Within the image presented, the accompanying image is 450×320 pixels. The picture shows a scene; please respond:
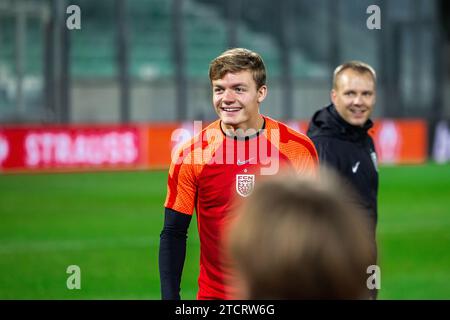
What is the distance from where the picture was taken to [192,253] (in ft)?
50.2

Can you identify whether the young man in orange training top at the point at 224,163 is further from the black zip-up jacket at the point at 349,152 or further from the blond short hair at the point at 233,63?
the black zip-up jacket at the point at 349,152

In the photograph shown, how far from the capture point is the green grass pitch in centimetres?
1185

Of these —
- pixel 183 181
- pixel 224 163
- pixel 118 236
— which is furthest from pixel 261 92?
pixel 118 236

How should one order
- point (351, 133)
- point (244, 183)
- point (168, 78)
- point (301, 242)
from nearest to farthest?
point (301, 242)
point (244, 183)
point (351, 133)
point (168, 78)

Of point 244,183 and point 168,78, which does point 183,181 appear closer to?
point 244,183

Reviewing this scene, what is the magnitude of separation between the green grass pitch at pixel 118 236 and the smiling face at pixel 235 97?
5802 mm

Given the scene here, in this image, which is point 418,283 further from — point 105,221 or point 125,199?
point 125,199

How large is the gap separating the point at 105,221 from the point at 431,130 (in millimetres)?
15958

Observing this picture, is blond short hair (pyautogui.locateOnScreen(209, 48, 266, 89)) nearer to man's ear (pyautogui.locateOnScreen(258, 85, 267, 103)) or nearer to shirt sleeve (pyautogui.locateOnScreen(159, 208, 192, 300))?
man's ear (pyautogui.locateOnScreen(258, 85, 267, 103))

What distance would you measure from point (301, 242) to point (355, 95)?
205 inches

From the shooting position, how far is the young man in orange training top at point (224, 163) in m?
5.46

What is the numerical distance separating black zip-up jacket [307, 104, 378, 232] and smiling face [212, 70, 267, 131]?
1769 mm

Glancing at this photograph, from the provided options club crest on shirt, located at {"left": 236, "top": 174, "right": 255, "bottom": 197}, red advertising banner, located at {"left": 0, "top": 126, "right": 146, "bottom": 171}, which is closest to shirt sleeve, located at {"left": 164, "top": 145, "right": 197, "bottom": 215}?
club crest on shirt, located at {"left": 236, "top": 174, "right": 255, "bottom": 197}

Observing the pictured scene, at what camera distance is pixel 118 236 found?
53.3 feet
